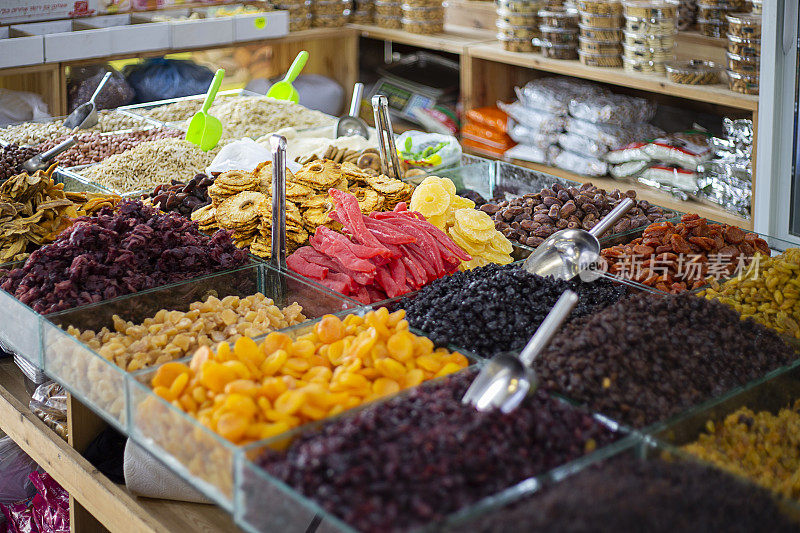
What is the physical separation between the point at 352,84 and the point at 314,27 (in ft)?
1.14

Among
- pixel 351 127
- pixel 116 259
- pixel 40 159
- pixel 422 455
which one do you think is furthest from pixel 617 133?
pixel 422 455

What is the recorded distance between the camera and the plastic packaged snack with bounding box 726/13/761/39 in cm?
270

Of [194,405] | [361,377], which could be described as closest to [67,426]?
[194,405]

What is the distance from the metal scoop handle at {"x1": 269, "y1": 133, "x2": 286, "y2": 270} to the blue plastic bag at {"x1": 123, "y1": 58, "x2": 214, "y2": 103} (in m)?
2.00

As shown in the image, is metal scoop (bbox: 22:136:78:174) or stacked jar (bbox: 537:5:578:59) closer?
metal scoop (bbox: 22:136:78:174)

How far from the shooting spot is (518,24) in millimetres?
3615

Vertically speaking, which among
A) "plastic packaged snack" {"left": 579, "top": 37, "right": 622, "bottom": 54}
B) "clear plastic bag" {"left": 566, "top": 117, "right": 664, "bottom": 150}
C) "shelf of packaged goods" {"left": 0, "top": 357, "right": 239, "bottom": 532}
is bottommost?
"shelf of packaged goods" {"left": 0, "top": 357, "right": 239, "bottom": 532}

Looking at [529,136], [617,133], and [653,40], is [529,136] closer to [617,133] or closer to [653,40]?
[617,133]

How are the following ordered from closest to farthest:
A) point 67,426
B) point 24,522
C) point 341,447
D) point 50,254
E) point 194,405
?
point 341,447
point 194,405
point 50,254
point 67,426
point 24,522

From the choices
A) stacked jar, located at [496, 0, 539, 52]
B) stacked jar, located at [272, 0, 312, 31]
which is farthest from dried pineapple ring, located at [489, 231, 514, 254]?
stacked jar, located at [272, 0, 312, 31]

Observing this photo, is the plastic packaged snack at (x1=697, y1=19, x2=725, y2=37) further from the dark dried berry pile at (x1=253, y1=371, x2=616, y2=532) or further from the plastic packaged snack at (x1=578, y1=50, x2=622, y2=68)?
the dark dried berry pile at (x1=253, y1=371, x2=616, y2=532)

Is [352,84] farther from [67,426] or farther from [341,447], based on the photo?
[341,447]

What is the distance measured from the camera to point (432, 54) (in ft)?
14.5

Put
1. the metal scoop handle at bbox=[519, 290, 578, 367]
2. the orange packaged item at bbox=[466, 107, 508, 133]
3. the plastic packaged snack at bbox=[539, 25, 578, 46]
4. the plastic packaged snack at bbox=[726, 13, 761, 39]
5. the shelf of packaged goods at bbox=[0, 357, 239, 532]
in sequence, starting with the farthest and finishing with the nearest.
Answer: the orange packaged item at bbox=[466, 107, 508, 133]
the plastic packaged snack at bbox=[539, 25, 578, 46]
the plastic packaged snack at bbox=[726, 13, 761, 39]
the shelf of packaged goods at bbox=[0, 357, 239, 532]
the metal scoop handle at bbox=[519, 290, 578, 367]
